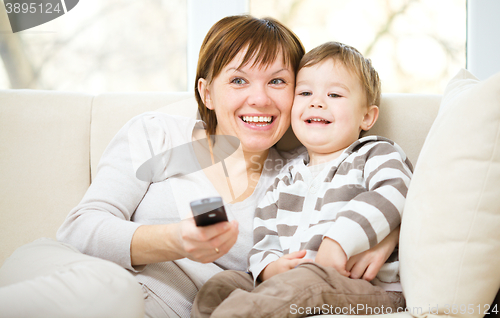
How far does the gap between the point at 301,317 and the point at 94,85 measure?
162cm

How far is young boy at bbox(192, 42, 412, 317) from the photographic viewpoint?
0.78 meters

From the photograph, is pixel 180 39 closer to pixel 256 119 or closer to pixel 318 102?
pixel 256 119

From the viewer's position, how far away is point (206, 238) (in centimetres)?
74

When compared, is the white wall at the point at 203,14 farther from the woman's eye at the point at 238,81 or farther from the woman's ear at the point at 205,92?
the woman's eye at the point at 238,81

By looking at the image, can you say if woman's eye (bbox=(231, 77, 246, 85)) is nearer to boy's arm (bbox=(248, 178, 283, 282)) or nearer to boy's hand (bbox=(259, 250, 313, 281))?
boy's arm (bbox=(248, 178, 283, 282))

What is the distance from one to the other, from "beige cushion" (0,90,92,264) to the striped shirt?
67 centimetres

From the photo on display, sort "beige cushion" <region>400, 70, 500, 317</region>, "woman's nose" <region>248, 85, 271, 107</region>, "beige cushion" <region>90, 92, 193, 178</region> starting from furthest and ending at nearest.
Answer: "beige cushion" <region>90, 92, 193, 178</region> → "woman's nose" <region>248, 85, 271, 107</region> → "beige cushion" <region>400, 70, 500, 317</region>

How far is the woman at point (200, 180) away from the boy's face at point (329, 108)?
7cm

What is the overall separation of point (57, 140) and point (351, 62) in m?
1.01

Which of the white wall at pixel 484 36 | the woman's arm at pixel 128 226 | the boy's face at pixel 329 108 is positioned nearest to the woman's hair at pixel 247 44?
the boy's face at pixel 329 108

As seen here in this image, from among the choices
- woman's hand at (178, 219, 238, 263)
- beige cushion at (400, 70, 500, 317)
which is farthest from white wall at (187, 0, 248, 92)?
beige cushion at (400, 70, 500, 317)

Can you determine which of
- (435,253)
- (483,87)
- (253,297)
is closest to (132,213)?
(253,297)

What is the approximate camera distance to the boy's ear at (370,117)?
1195 mm

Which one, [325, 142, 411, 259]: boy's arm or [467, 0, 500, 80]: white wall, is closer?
[325, 142, 411, 259]: boy's arm
